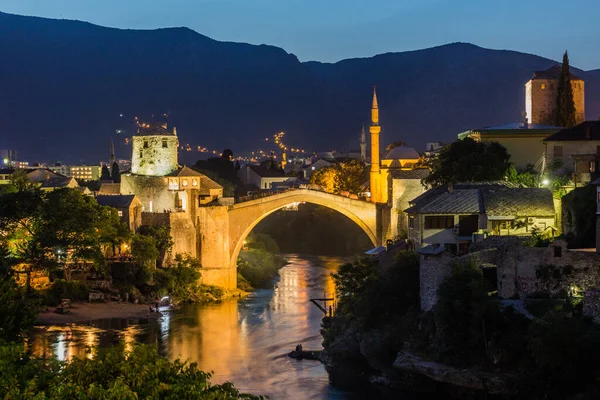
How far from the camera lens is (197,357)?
1640 inches

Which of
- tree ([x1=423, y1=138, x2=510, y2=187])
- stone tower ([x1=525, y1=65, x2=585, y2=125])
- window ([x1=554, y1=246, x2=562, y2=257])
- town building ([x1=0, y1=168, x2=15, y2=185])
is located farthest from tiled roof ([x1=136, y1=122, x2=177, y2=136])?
window ([x1=554, y1=246, x2=562, y2=257])

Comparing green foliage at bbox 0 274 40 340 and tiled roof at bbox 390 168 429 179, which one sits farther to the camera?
tiled roof at bbox 390 168 429 179

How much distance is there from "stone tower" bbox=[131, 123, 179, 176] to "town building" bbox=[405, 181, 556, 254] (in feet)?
80.6

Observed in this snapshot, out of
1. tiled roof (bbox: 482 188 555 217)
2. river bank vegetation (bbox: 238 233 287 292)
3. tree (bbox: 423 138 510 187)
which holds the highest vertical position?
tree (bbox: 423 138 510 187)

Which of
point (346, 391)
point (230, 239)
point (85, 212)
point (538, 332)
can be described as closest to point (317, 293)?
point (230, 239)

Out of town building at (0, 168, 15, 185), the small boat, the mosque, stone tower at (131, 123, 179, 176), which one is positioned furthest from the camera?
town building at (0, 168, 15, 185)

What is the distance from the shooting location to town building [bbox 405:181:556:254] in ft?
131

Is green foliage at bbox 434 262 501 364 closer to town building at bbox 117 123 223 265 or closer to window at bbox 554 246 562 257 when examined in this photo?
window at bbox 554 246 562 257

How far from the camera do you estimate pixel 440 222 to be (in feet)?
134

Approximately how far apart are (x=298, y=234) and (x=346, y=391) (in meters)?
55.2

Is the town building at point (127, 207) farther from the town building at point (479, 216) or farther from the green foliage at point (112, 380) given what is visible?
the green foliage at point (112, 380)

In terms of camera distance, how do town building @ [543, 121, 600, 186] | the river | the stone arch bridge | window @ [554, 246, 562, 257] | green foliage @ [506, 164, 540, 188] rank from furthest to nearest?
the stone arch bridge
green foliage @ [506, 164, 540, 188]
town building @ [543, 121, 600, 186]
the river
window @ [554, 246, 562, 257]

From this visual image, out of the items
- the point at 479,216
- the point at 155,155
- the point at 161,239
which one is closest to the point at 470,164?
the point at 479,216

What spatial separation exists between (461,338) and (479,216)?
8772mm
